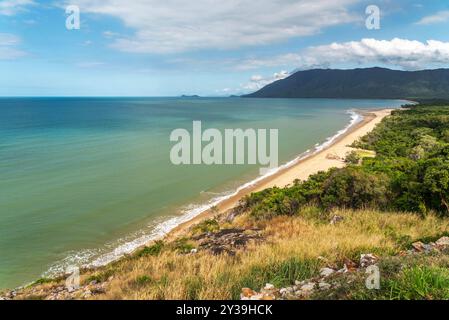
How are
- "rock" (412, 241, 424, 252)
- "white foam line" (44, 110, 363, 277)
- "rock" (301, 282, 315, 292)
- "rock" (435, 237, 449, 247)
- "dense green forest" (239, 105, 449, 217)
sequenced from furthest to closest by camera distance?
"white foam line" (44, 110, 363, 277) < "dense green forest" (239, 105, 449, 217) < "rock" (435, 237, 449, 247) < "rock" (412, 241, 424, 252) < "rock" (301, 282, 315, 292)

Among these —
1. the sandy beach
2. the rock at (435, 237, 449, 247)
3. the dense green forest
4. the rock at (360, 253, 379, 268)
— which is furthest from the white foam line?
the rock at (435, 237, 449, 247)

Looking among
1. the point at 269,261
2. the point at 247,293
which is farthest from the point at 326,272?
the point at 247,293

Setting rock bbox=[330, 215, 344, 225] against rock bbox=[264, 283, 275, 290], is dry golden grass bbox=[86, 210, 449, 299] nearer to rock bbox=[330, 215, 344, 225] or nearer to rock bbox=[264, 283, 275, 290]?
rock bbox=[264, 283, 275, 290]

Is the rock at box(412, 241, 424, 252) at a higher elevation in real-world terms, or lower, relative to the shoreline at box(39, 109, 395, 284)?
higher

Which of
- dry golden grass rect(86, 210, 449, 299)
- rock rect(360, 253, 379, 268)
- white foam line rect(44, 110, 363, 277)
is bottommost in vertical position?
white foam line rect(44, 110, 363, 277)

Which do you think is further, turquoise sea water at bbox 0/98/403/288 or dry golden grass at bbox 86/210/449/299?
turquoise sea water at bbox 0/98/403/288

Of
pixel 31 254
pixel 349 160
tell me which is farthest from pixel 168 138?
pixel 31 254
